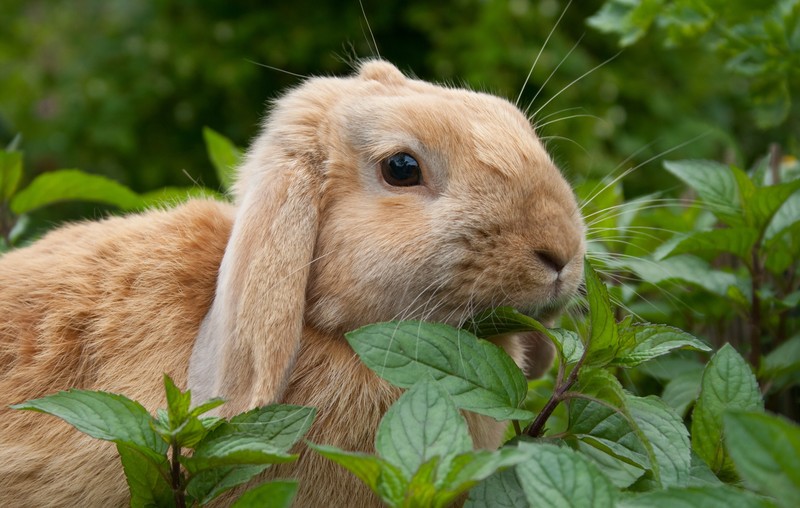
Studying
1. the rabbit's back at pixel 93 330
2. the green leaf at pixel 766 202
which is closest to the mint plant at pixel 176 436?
the rabbit's back at pixel 93 330

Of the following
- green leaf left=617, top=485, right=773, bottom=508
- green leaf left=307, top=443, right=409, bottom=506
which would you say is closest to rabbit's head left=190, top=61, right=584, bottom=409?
green leaf left=307, top=443, right=409, bottom=506

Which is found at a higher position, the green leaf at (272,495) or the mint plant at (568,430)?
the mint plant at (568,430)

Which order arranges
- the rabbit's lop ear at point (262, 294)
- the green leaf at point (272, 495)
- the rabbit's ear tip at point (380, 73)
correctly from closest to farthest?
the green leaf at point (272, 495) → the rabbit's lop ear at point (262, 294) → the rabbit's ear tip at point (380, 73)

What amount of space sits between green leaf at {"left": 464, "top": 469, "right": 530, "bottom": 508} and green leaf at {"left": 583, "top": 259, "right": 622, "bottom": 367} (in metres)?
0.33

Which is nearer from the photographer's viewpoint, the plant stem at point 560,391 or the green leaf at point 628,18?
the plant stem at point 560,391

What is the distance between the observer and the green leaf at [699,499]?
1.38 metres

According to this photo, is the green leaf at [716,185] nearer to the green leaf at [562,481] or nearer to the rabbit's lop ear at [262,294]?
the rabbit's lop ear at [262,294]

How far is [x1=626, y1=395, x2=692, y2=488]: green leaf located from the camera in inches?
65.6

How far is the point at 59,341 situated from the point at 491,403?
1.31 meters

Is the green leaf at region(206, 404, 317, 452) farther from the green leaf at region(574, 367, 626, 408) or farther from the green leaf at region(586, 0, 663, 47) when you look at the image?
the green leaf at region(586, 0, 663, 47)

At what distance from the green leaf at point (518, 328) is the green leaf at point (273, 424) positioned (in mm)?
520

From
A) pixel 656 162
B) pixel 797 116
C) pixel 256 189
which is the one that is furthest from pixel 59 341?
pixel 656 162

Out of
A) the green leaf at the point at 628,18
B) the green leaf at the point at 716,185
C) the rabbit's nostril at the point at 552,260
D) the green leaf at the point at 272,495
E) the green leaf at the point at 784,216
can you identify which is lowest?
the green leaf at the point at 272,495

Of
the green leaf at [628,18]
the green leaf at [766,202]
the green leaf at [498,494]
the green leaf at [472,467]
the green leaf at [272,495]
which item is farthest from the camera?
the green leaf at [628,18]
